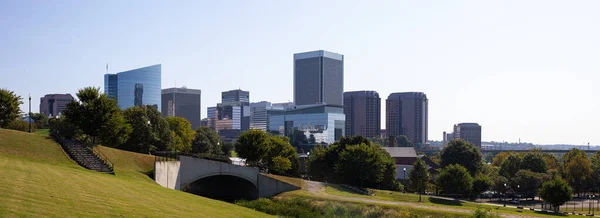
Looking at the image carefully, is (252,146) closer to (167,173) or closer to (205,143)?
(167,173)

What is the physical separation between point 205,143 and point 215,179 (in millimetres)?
31392

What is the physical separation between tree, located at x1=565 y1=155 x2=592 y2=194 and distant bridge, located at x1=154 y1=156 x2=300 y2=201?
190 feet

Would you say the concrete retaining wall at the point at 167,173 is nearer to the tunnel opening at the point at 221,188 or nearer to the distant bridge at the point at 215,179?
the distant bridge at the point at 215,179

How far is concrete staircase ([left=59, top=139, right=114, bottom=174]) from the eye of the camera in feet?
122

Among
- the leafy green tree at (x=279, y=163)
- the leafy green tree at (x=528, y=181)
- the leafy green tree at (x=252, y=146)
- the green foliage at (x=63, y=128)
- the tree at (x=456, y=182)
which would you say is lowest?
the leafy green tree at (x=528, y=181)

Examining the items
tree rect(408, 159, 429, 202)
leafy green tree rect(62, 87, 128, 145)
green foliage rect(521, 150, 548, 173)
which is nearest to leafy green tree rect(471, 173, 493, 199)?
tree rect(408, 159, 429, 202)

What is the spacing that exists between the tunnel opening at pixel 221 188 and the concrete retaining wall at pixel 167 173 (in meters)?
12.3

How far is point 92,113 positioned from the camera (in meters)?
43.8

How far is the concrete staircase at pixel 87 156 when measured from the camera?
1469 inches

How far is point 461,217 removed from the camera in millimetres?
36938

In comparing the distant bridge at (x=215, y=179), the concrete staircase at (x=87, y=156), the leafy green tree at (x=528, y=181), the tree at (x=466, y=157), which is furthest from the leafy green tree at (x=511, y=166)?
the concrete staircase at (x=87, y=156)

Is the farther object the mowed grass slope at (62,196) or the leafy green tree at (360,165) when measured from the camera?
the leafy green tree at (360,165)

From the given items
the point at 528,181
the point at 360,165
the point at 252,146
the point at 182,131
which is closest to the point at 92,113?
the point at 252,146

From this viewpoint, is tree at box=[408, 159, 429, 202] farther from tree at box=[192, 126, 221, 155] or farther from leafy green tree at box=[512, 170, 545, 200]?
tree at box=[192, 126, 221, 155]
